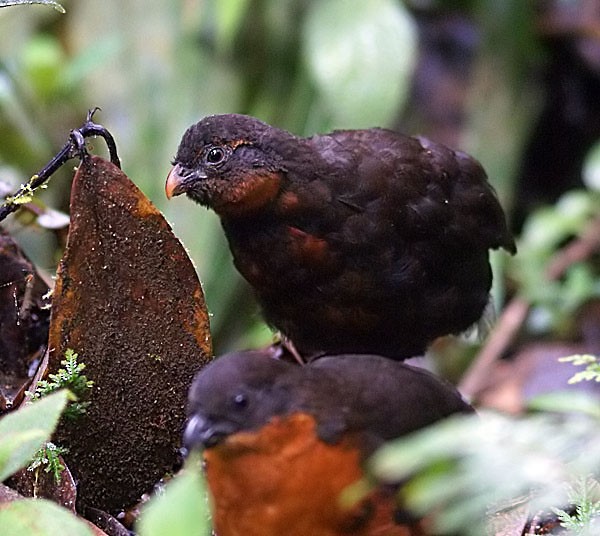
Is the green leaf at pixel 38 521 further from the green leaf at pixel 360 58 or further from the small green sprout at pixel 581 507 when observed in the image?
the green leaf at pixel 360 58

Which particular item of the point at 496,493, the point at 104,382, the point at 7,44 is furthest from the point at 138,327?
the point at 7,44

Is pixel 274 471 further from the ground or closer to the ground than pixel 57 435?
closer to the ground

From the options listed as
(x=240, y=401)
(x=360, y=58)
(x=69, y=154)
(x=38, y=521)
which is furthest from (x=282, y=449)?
(x=360, y=58)

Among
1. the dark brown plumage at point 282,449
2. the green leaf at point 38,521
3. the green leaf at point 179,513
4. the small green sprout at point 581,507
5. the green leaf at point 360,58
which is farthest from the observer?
the green leaf at point 360,58

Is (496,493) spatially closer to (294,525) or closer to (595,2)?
(294,525)

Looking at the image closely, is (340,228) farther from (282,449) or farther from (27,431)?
(27,431)

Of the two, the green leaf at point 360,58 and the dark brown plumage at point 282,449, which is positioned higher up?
the green leaf at point 360,58

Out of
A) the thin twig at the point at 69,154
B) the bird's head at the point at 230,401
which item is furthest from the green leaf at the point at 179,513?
the thin twig at the point at 69,154
